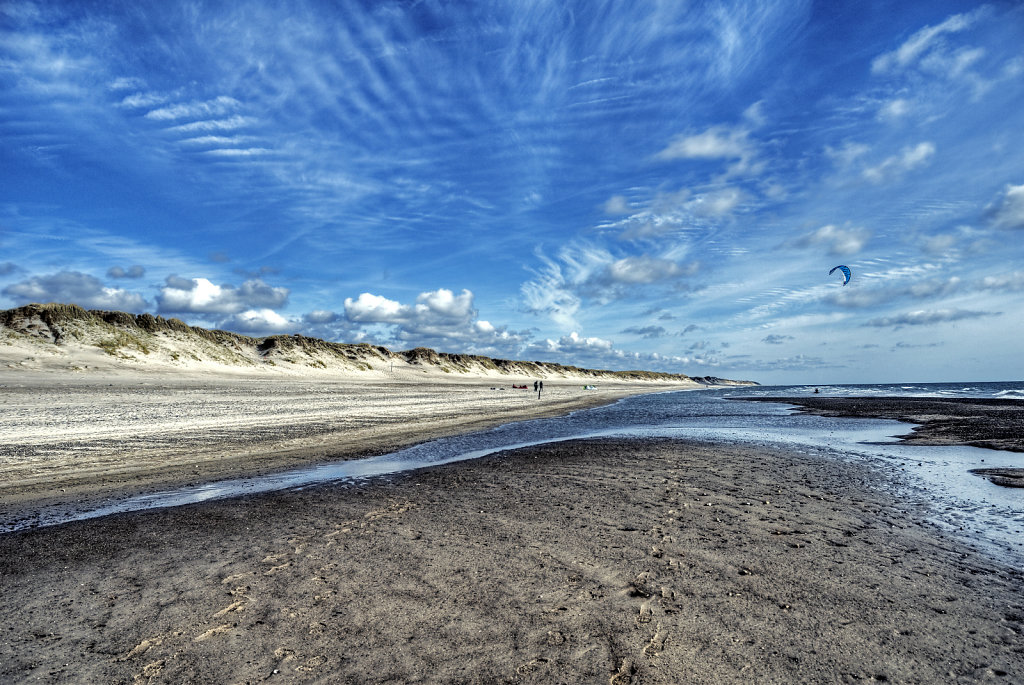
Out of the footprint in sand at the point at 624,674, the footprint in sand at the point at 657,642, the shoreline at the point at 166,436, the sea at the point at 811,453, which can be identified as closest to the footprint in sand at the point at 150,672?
the footprint in sand at the point at 624,674

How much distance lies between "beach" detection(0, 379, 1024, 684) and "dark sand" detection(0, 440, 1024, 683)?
0.09 feet

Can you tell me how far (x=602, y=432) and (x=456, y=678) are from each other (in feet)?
60.7

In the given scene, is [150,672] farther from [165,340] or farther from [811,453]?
[165,340]

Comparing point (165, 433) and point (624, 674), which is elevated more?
point (165, 433)

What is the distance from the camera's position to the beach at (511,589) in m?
3.96

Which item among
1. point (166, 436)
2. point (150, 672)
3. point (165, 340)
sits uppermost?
point (165, 340)

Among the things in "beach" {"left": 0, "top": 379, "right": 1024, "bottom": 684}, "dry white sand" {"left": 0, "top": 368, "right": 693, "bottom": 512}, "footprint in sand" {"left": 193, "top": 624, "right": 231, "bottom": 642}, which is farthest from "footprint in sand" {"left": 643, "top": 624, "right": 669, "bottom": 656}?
"dry white sand" {"left": 0, "top": 368, "right": 693, "bottom": 512}

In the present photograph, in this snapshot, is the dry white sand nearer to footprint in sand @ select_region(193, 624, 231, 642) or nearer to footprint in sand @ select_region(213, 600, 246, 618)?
A: footprint in sand @ select_region(213, 600, 246, 618)

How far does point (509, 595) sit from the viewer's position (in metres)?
5.19

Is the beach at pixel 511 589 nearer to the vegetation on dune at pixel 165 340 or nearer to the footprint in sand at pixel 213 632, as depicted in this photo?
the footprint in sand at pixel 213 632

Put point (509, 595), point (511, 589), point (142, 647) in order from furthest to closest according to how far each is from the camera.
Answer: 1. point (511, 589)
2. point (509, 595)
3. point (142, 647)

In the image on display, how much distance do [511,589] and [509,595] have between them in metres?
0.15

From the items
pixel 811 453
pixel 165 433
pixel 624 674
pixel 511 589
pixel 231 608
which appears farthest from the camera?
pixel 165 433

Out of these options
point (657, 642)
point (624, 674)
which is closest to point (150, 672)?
point (624, 674)
